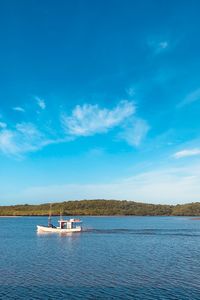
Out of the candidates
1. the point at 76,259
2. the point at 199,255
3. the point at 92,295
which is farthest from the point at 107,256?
the point at 92,295

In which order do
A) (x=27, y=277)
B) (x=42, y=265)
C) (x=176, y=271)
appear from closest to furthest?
(x=27, y=277) < (x=176, y=271) < (x=42, y=265)

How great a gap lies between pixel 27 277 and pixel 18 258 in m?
19.0

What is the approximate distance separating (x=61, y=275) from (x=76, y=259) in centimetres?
1652

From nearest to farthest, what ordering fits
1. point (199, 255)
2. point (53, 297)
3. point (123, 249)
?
point (53, 297) → point (199, 255) → point (123, 249)

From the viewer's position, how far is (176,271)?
2227 inches

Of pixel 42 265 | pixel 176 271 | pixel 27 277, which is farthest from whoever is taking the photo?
pixel 42 265

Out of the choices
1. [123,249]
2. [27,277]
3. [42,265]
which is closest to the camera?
[27,277]

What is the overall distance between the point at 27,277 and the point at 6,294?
950 centimetres

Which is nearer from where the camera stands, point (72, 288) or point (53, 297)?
point (53, 297)

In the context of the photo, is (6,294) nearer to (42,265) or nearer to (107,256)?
(42,265)

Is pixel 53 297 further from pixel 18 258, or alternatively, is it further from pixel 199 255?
pixel 199 255

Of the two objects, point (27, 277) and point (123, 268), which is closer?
point (27, 277)

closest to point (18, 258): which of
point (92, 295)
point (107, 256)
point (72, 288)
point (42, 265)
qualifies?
point (42, 265)

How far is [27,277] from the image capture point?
5128 centimetres
